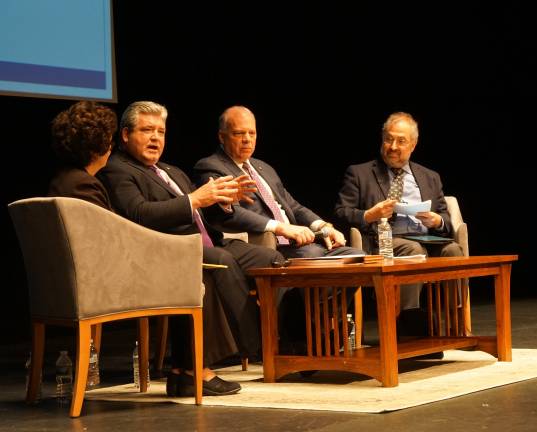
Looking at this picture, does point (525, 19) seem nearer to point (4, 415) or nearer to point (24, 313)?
point (24, 313)

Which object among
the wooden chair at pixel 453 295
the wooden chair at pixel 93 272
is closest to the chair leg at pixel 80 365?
the wooden chair at pixel 93 272

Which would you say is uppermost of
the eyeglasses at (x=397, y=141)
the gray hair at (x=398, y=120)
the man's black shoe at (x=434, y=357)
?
the gray hair at (x=398, y=120)

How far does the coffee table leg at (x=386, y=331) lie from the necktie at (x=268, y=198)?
1.09 m

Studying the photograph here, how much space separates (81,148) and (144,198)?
40 cm

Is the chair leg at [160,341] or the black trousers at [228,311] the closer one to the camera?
the black trousers at [228,311]

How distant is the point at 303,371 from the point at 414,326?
30.1 inches

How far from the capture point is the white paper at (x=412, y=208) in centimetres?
477

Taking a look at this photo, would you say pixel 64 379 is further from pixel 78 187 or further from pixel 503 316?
pixel 503 316

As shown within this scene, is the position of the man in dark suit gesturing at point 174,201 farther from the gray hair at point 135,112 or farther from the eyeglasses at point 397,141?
the eyeglasses at point 397,141

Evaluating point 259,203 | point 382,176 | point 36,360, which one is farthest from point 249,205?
point 36,360

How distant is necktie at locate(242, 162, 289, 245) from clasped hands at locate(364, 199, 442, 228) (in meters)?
0.47

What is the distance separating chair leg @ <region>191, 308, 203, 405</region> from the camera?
3.25m

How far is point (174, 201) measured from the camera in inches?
144

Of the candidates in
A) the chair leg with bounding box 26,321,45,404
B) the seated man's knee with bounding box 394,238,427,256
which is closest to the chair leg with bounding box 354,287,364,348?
the seated man's knee with bounding box 394,238,427,256
